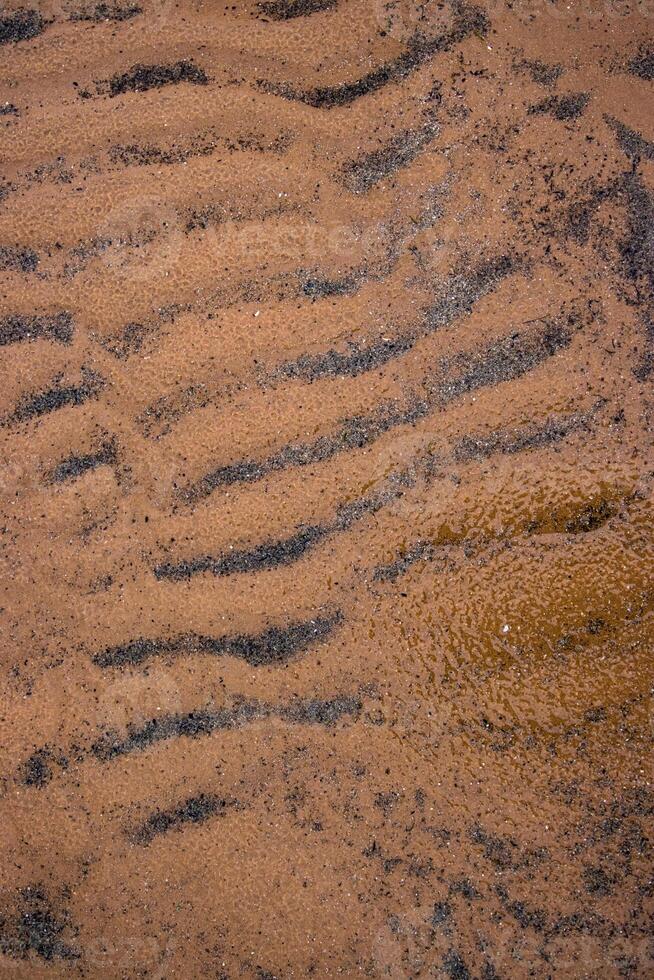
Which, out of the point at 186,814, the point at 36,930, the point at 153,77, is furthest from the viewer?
the point at 153,77

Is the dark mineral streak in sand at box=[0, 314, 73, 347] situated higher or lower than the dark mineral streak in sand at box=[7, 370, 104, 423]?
higher

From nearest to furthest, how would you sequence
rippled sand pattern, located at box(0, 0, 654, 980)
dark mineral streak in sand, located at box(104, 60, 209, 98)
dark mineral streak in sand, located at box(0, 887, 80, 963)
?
1. rippled sand pattern, located at box(0, 0, 654, 980)
2. dark mineral streak in sand, located at box(0, 887, 80, 963)
3. dark mineral streak in sand, located at box(104, 60, 209, 98)

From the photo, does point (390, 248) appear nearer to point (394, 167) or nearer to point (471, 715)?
point (394, 167)

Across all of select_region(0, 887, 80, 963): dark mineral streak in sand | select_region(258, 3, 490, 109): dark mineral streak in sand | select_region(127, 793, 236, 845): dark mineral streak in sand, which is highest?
select_region(258, 3, 490, 109): dark mineral streak in sand

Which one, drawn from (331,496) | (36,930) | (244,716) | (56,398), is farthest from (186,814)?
(56,398)

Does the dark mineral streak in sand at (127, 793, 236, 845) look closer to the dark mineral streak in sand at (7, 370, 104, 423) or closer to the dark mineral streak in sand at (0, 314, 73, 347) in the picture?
the dark mineral streak in sand at (7, 370, 104, 423)

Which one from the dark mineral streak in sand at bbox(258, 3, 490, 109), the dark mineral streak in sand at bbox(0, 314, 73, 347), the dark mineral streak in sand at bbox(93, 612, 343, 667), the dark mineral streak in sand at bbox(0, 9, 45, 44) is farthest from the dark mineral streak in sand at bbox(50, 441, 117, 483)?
the dark mineral streak in sand at bbox(0, 9, 45, 44)

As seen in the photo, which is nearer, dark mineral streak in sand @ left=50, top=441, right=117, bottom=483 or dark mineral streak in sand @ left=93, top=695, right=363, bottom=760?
dark mineral streak in sand @ left=93, top=695, right=363, bottom=760

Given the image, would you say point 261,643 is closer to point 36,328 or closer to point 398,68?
point 36,328

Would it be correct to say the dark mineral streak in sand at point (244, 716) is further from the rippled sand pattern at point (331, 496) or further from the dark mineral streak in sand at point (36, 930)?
the dark mineral streak in sand at point (36, 930)

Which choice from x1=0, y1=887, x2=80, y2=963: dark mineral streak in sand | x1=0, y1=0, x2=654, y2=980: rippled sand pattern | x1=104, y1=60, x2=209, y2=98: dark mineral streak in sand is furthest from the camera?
x1=104, y1=60, x2=209, y2=98: dark mineral streak in sand
